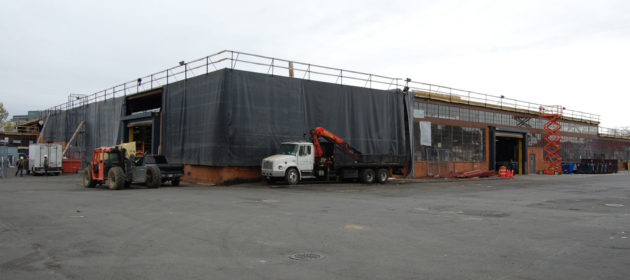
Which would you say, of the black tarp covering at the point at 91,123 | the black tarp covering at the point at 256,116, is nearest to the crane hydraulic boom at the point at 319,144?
the black tarp covering at the point at 256,116

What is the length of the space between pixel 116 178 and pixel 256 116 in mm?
8965

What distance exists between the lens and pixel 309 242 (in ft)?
27.3

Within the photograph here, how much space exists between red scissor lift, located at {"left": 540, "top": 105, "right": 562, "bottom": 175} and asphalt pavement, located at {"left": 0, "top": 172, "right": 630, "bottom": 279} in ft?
121

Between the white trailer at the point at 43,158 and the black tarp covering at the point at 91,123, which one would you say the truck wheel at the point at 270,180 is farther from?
the white trailer at the point at 43,158

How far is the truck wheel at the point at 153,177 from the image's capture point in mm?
22062

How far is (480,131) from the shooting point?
41406 mm

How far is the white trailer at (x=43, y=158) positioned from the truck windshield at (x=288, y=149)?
21.0m

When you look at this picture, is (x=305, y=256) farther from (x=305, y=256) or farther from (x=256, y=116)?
(x=256, y=116)

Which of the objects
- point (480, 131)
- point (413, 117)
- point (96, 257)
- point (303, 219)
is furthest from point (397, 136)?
point (96, 257)

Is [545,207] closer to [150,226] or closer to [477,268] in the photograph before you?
[477,268]

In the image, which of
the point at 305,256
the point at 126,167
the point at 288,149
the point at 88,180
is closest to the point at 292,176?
the point at 288,149

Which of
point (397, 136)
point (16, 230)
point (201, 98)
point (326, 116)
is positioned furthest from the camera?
point (397, 136)

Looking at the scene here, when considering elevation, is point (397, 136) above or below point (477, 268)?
above

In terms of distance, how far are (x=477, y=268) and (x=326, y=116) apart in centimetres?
2409
